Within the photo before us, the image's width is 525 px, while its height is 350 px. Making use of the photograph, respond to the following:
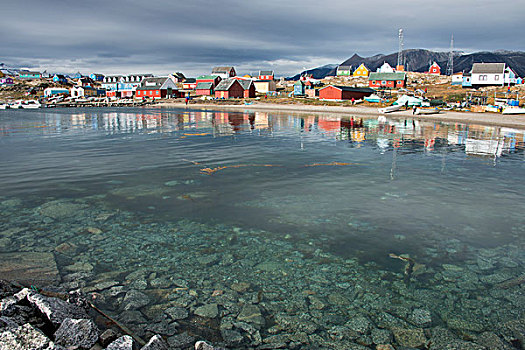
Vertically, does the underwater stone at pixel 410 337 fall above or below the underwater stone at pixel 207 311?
below

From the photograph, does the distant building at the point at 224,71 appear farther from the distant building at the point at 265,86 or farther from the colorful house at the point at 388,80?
the colorful house at the point at 388,80

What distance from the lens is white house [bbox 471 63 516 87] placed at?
96.8 m

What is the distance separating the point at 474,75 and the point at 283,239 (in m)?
112

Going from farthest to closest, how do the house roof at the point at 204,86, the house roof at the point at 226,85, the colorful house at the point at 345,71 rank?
the colorful house at the point at 345,71 → the house roof at the point at 204,86 → the house roof at the point at 226,85

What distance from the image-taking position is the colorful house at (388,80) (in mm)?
116644

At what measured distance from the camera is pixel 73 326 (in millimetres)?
4539

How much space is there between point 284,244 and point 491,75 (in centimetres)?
11291

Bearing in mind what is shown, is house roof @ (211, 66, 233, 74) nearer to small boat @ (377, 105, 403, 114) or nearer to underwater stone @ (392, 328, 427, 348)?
small boat @ (377, 105, 403, 114)

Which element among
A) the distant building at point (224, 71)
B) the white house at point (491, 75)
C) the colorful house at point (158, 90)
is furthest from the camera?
the distant building at point (224, 71)

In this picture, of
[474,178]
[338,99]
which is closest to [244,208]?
[474,178]

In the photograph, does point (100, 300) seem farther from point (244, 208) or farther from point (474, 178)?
point (474, 178)

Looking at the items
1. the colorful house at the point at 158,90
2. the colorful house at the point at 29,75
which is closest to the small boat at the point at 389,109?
the colorful house at the point at 158,90

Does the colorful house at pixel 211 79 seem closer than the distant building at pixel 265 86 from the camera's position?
Yes

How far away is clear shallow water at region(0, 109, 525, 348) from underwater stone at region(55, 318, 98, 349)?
1.04m
